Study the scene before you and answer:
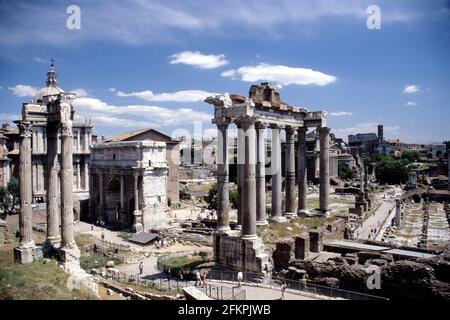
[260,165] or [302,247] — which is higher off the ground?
Answer: [260,165]

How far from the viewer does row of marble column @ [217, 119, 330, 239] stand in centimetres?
1975

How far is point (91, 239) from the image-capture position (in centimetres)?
3725

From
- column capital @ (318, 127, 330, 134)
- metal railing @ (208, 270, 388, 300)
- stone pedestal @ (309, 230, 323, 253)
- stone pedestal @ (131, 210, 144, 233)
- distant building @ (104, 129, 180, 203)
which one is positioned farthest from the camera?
distant building @ (104, 129, 180, 203)

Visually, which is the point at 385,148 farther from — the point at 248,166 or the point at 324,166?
the point at 248,166

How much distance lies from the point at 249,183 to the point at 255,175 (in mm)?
3571

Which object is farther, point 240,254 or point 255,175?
point 255,175

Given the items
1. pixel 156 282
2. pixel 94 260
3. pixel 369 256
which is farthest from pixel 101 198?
pixel 369 256

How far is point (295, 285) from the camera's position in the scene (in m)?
17.7

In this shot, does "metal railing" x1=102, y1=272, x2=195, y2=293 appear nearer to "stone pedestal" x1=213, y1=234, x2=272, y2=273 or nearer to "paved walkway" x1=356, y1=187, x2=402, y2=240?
"stone pedestal" x1=213, y1=234, x2=272, y2=273

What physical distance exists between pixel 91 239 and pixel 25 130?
19899 mm

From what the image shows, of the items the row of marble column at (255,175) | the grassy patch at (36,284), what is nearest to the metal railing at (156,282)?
the row of marble column at (255,175)

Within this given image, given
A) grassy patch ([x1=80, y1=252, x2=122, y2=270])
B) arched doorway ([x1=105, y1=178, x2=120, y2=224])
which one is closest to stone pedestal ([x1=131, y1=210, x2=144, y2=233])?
arched doorway ([x1=105, y1=178, x2=120, y2=224])

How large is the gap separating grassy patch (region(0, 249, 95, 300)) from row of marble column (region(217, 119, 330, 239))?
26.9 ft
